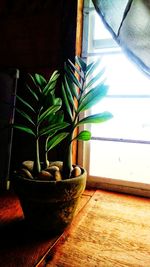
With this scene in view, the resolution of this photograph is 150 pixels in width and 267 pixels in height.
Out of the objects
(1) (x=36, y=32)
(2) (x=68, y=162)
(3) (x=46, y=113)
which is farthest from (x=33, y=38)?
(2) (x=68, y=162)

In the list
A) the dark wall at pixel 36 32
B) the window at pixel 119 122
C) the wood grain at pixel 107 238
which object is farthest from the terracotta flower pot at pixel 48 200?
the dark wall at pixel 36 32

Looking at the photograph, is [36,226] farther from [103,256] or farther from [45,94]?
→ [45,94]

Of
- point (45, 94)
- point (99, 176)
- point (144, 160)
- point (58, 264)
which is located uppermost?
point (45, 94)

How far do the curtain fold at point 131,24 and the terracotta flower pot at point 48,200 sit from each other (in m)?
0.73

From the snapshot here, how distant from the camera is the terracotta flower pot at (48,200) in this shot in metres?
0.98

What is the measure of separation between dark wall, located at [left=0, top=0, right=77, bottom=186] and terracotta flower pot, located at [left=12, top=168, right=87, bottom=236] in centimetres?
71

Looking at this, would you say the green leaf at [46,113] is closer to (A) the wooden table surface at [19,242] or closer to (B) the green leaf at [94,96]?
(B) the green leaf at [94,96]

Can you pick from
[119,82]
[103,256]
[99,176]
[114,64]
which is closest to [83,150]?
[99,176]

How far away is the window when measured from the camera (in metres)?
1.60

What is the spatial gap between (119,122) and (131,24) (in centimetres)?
72

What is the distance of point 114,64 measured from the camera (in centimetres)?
164

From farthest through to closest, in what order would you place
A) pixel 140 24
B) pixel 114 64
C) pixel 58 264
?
1. pixel 114 64
2. pixel 140 24
3. pixel 58 264

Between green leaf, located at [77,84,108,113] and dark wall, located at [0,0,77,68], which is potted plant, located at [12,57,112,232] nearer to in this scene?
green leaf, located at [77,84,108,113]

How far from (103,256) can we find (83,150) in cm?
89
